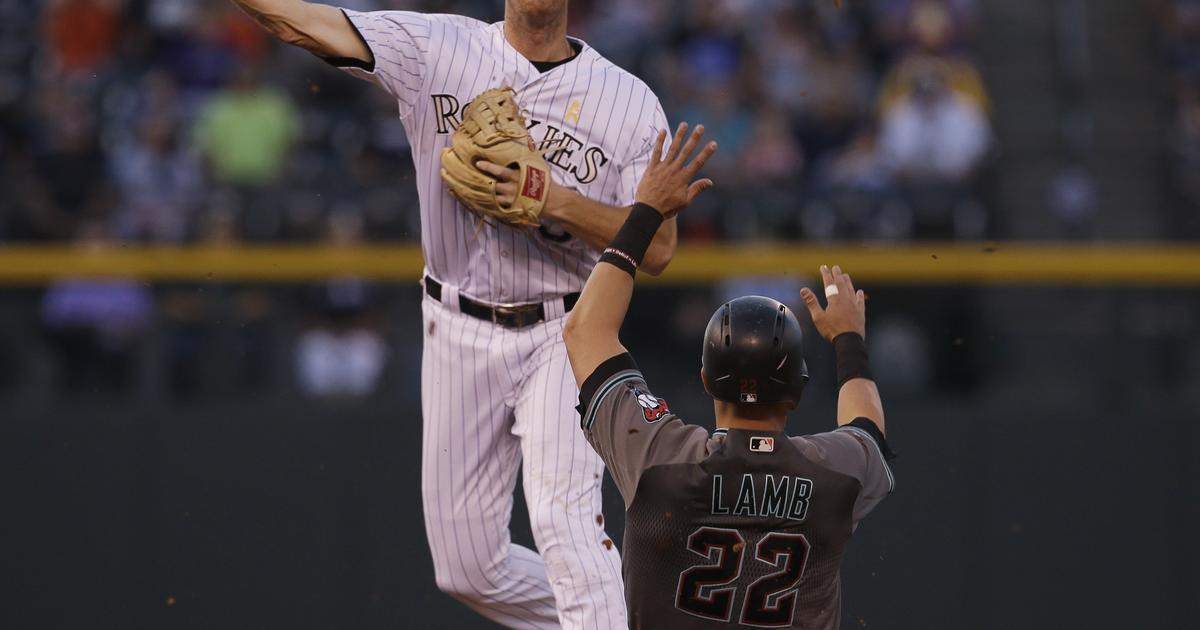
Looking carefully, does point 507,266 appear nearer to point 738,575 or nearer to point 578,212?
point 578,212

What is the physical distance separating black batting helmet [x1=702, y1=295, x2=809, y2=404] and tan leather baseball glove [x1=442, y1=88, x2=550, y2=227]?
968 millimetres

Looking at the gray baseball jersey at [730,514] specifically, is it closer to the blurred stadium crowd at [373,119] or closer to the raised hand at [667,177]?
the raised hand at [667,177]

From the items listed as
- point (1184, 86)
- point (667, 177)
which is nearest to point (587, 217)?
point (667, 177)

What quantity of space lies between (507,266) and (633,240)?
941 millimetres

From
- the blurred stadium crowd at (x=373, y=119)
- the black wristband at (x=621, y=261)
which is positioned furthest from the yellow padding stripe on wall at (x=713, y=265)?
the black wristband at (x=621, y=261)

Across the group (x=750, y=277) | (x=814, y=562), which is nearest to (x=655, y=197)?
(x=814, y=562)

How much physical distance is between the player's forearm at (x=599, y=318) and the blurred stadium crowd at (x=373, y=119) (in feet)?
13.7

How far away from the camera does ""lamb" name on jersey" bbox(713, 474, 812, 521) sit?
3.23 metres

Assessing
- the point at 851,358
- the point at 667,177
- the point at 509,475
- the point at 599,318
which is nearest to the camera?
the point at 599,318

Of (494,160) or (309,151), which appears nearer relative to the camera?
(494,160)

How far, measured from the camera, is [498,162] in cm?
416

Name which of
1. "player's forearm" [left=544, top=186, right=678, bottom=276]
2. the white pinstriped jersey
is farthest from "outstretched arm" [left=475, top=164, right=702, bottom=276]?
the white pinstriped jersey

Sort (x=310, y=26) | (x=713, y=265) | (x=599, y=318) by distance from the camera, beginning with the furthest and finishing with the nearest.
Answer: (x=713, y=265), (x=310, y=26), (x=599, y=318)

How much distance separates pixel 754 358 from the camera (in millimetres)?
3236
